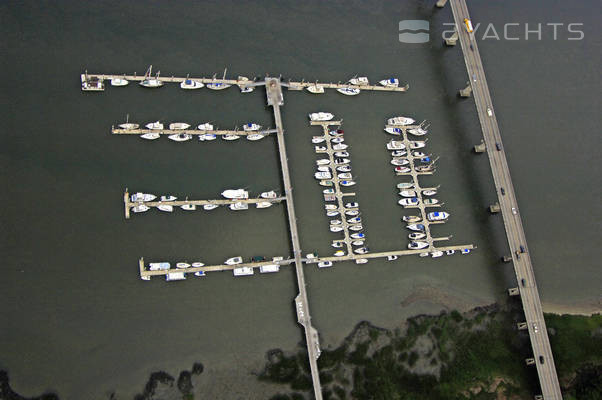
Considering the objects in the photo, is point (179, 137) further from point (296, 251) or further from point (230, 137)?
point (296, 251)

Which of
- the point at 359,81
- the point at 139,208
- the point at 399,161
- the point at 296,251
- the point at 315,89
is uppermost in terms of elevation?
the point at 359,81

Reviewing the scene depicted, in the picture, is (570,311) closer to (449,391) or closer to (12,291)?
(449,391)

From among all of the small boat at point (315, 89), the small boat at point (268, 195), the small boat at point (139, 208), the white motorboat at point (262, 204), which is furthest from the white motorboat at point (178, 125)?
the small boat at point (315, 89)

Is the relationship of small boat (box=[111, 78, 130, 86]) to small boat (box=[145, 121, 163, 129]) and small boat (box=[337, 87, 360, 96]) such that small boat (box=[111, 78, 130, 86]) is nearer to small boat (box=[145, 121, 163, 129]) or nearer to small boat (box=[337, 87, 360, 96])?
A: small boat (box=[145, 121, 163, 129])

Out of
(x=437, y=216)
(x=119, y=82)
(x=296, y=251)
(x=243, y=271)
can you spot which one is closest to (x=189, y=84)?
(x=119, y=82)

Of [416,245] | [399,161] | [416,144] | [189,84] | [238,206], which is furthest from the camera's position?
[416,144]

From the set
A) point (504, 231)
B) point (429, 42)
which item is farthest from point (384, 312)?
point (429, 42)

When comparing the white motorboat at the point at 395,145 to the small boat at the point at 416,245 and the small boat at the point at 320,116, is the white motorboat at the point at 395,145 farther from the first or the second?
the small boat at the point at 416,245
